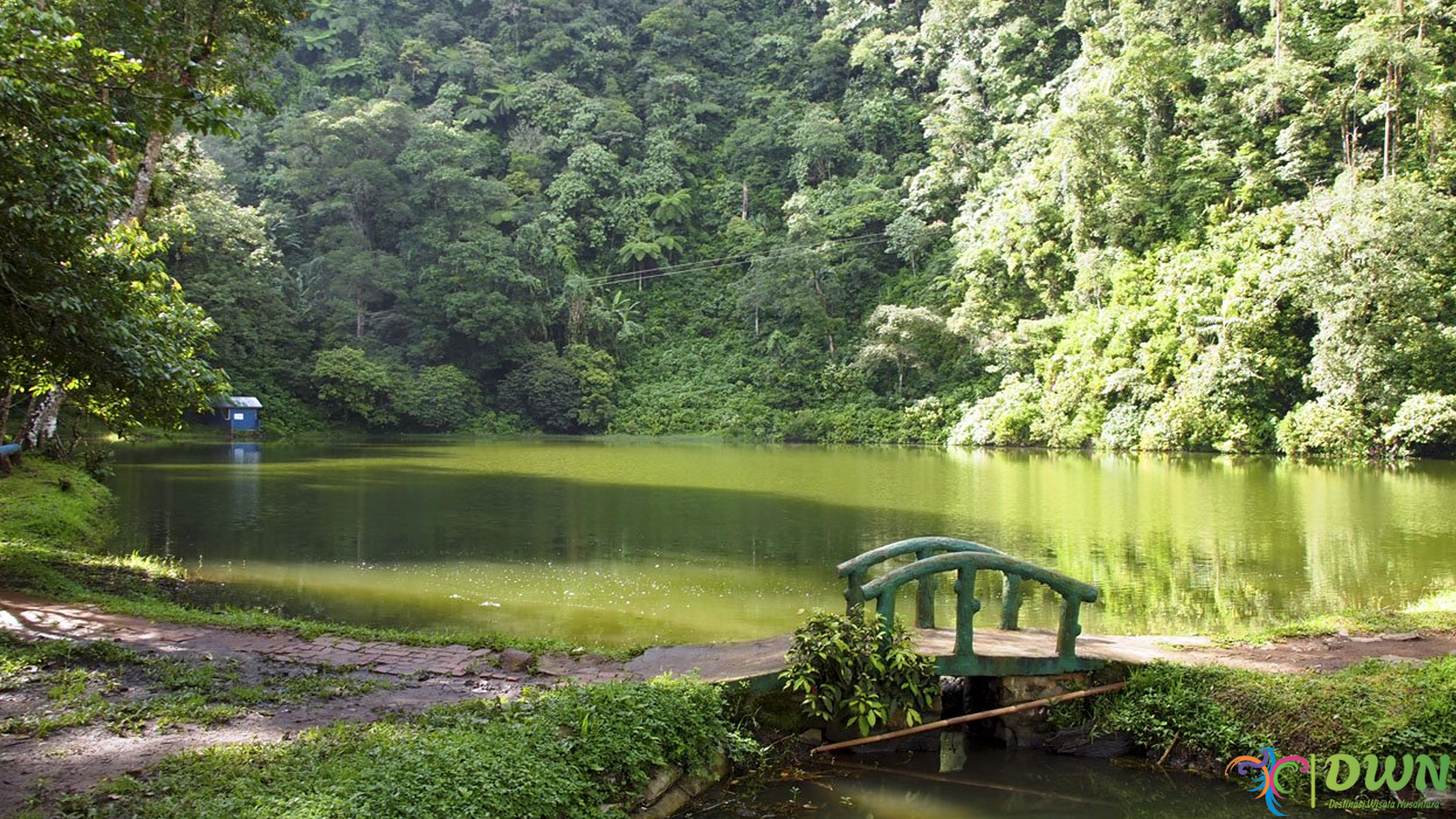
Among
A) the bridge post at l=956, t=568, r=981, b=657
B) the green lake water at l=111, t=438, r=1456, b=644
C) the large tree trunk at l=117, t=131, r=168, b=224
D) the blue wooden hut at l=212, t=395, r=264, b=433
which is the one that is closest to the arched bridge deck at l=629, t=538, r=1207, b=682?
the bridge post at l=956, t=568, r=981, b=657

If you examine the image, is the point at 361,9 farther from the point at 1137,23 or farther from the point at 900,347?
the point at 1137,23

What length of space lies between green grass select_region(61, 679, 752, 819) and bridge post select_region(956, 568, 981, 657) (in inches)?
65.1

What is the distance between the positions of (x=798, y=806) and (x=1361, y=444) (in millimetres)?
30468

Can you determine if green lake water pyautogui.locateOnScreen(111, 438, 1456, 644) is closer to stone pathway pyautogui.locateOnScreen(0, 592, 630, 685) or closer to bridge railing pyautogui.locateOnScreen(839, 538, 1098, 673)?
stone pathway pyautogui.locateOnScreen(0, 592, 630, 685)

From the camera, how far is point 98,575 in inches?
386

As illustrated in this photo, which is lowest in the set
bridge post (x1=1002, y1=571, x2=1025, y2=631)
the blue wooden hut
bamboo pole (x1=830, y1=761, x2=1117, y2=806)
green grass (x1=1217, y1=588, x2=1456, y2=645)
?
bamboo pole (x1=830, y1=761, x2=1117, y2=806)

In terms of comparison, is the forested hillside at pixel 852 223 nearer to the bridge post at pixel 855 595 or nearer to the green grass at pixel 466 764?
the green grass at pixel 466 764

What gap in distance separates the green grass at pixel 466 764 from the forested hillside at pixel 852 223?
13095 mm

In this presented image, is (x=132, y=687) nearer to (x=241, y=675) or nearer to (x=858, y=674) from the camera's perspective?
(x=241, y=675)

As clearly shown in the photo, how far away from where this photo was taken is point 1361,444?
28.7 m

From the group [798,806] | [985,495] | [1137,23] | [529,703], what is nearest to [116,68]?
[529,703]

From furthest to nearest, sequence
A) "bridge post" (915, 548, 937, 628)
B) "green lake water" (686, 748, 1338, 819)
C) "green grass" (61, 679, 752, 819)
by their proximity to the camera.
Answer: "bridge post" (915, 548, 937, 628), "green lake water" (686, 748, 1338, 819), "green grass" (61, 679, 752, 819)

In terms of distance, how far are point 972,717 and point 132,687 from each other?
5.20 m

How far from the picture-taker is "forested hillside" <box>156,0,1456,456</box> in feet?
102
